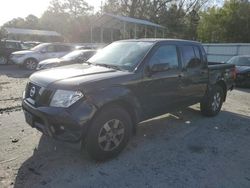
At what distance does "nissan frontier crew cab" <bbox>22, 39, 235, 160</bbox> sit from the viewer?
12.9 ft

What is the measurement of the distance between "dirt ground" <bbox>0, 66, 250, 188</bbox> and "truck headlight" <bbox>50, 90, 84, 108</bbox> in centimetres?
62

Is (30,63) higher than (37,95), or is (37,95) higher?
(37,95)

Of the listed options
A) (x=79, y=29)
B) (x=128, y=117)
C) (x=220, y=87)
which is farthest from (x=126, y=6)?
(x=128, y=117)

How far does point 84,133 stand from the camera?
398 centimetres

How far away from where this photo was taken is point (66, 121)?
3.85 metres

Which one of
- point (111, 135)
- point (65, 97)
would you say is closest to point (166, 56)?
point (111, 135)

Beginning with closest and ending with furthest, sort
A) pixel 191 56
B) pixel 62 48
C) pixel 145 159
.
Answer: pixel 145 159 → pixel 191 56 → pixel 62 48

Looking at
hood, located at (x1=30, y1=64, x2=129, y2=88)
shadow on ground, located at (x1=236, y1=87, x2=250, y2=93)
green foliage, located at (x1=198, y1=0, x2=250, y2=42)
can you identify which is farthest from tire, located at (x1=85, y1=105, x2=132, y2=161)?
green foliage, located at (x1=198, y1=0, x2=250, y2=42)

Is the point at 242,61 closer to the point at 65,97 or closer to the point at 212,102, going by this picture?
the point at 212,102

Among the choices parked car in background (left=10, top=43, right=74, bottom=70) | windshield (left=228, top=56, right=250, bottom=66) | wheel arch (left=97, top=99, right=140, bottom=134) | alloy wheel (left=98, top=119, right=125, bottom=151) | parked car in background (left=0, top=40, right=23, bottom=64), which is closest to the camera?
alloy wheel (left=98, top=119, right=125, bottom=151)

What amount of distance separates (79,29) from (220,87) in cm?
4193

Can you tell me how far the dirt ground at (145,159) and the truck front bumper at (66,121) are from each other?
0.20m

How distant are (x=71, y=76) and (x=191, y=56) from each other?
3004 mm

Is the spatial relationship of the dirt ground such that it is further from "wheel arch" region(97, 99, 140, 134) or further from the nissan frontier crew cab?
"wheel arch" region(97, 99, 140, 134)
